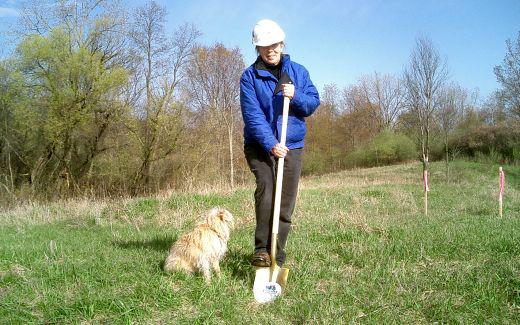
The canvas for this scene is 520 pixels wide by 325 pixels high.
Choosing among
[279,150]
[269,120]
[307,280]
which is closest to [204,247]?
[307,280]

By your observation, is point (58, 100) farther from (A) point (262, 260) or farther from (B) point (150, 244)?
(A) point (262, 260)

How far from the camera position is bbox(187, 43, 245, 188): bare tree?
89.0ft

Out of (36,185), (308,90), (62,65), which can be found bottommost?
(36,185)

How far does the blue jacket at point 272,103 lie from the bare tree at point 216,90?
22.7 metres

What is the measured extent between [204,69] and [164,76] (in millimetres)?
3630

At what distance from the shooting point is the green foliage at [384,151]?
38812mm

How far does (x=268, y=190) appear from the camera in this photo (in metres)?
3.85

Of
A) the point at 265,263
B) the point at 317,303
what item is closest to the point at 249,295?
the point at 265,263

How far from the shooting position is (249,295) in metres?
3.57

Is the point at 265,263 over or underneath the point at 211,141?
underneath

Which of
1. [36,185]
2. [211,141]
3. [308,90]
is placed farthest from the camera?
[211,141]

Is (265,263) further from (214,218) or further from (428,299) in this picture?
(428,299)

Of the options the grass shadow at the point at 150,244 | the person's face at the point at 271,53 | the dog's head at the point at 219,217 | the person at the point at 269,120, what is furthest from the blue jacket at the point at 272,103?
the grass shadow at the point at 150,244

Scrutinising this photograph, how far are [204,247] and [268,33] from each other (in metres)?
2.17
